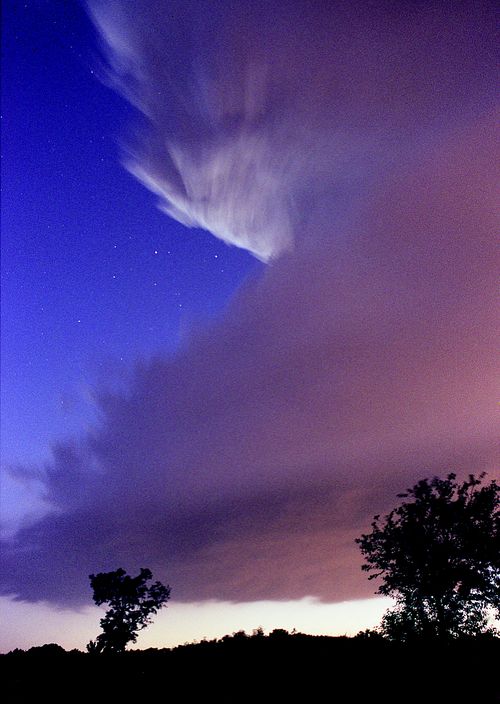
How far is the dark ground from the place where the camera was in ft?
48.9

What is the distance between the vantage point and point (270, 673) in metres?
16.9

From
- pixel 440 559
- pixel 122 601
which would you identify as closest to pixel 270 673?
pixel 440 559

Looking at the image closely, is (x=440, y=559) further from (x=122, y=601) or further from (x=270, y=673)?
(x=122, y=601)

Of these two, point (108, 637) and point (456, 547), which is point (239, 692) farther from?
point (108, 637)

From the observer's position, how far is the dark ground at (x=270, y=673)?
587 inches

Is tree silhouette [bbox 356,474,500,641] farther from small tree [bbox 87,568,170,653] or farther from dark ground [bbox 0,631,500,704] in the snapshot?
small tree [bbox 87,568,170,653]

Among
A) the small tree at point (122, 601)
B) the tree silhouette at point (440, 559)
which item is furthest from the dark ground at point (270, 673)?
the small tree at point (122, 601)

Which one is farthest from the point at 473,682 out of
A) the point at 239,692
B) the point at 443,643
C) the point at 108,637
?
the point at 108,637

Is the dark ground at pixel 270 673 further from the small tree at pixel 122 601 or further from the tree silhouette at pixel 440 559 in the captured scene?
the small tree at pixel 122 601

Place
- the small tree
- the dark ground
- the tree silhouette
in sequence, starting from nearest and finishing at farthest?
the dark ground < the tree silhouette < the small tree

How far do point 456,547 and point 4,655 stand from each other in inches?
1206

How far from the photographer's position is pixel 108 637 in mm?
63375

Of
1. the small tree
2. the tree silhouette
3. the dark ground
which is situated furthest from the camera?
the small tree

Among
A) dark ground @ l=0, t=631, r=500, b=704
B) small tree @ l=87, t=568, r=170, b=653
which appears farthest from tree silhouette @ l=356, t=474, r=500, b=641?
small tree @ l=87, t=568, r=170, b=653
